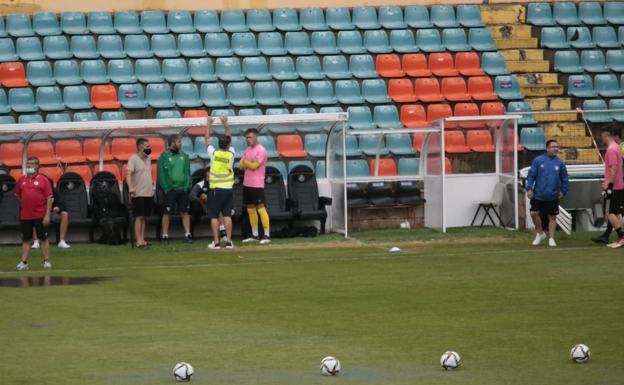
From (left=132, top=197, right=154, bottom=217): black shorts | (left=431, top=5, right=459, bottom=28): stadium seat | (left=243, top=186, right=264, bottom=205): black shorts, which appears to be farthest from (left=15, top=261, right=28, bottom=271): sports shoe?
(left=431, top=5, right=459, bottom=28): stadium seat

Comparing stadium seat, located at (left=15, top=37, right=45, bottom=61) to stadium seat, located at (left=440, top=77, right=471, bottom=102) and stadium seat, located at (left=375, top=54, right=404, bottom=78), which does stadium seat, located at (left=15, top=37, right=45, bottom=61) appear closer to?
stadium seat, located at (left=375, top=54, right=404, bottom=78)

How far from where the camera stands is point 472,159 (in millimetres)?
26922

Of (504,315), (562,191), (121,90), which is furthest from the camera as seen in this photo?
(121,90)

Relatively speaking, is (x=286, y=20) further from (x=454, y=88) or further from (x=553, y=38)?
(x=553, y=38)

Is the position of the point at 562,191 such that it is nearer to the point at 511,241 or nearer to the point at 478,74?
the point at 511,241

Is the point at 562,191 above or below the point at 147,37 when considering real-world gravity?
below

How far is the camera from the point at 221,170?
23344 millimetres

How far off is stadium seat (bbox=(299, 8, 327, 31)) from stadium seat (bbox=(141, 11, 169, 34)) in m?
3.53

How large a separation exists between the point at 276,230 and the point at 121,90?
608 cm

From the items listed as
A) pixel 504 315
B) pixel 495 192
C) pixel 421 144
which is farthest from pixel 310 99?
pixel 504 315

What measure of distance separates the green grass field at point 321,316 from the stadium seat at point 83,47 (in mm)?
8812

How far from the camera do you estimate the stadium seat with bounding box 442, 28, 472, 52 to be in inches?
1260

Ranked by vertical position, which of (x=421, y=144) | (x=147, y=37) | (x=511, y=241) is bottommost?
(x=511, y=241)

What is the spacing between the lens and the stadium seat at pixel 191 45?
3050cm
